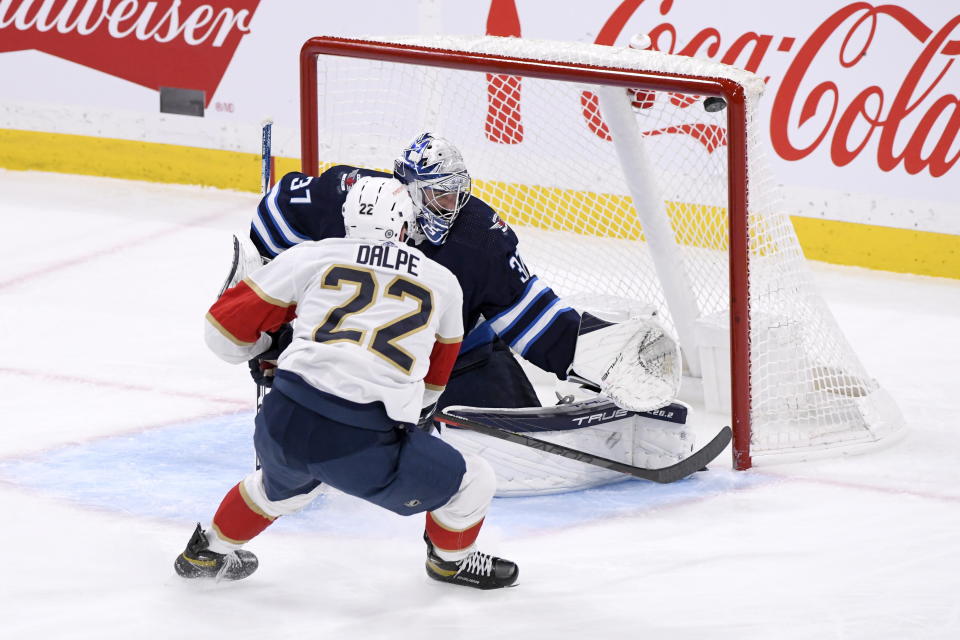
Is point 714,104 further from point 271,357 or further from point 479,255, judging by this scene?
point 271,357

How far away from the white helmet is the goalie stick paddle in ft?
2.59

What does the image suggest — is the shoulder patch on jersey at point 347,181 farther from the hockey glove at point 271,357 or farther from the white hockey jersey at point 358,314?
the white hockey jersey at point 358,314

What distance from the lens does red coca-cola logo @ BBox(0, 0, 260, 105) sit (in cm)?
624

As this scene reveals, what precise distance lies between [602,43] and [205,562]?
3448 millimetres

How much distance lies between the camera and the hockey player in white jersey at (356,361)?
7.85 feet

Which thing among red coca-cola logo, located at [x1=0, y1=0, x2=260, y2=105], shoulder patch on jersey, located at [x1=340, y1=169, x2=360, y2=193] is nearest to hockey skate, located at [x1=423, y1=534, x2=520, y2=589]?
shoulder patch on jersey, located at [x1=340, y1=169, x2=360, y2=193]

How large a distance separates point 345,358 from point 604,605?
69cm

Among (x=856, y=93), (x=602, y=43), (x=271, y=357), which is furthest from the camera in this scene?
(x=602, y=43)

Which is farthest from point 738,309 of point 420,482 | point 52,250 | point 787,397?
point 52,250

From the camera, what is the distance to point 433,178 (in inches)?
114

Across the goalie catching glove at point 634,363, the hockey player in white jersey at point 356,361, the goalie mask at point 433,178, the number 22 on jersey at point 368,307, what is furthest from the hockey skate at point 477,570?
the goalie mask at point 433,178

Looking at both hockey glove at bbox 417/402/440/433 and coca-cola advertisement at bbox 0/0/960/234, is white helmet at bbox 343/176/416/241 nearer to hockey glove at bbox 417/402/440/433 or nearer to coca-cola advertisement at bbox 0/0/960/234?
hockey glove at bbox 417/402/440/433

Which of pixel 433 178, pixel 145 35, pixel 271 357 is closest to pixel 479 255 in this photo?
pixel 433 178

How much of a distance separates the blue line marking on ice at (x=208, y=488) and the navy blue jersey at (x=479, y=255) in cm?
32
